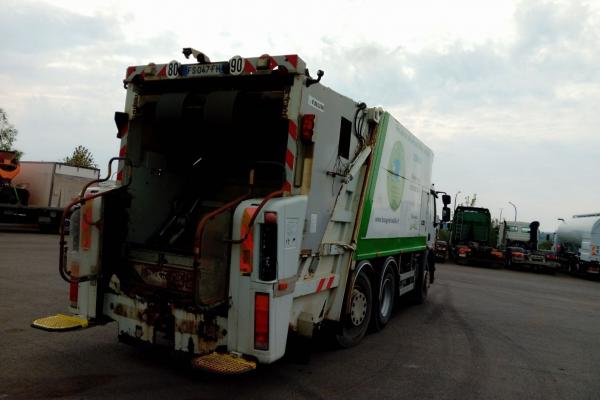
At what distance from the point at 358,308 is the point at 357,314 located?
8 centimetres

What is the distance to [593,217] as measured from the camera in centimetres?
2359

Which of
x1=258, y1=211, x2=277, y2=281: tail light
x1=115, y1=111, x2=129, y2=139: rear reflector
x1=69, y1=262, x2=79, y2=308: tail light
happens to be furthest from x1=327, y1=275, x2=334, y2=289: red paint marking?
x1=115, y1=111, x2=129, y2=139: rear reflector

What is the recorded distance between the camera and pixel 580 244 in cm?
2397

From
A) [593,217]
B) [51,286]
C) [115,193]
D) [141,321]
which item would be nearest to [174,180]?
[115,193]

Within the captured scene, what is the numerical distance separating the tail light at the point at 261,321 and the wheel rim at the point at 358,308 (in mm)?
2245

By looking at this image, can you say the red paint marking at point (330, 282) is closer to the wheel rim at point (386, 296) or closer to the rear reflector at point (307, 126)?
the rear reflector at point (307, 126)

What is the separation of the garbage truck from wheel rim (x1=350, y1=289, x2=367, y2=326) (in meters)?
0.03

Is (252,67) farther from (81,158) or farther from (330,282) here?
(81,158)

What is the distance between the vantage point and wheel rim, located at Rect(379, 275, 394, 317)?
7555 mm

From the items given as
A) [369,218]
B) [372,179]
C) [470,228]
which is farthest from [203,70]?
[470,228]

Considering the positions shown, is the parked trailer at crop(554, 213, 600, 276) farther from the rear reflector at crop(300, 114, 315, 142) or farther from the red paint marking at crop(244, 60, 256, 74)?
the red paint marking at crop(244, 60, 256, 74)

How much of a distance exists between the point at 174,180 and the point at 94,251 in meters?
1.31

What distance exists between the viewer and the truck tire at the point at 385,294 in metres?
7.12

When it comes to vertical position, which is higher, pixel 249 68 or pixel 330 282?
pixel 249 68
